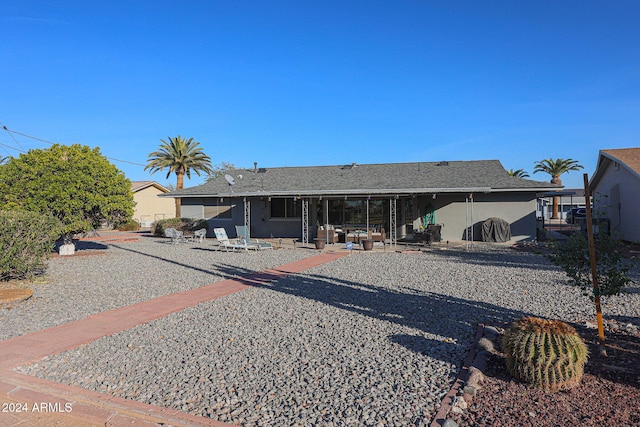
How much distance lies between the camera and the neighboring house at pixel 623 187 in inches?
671

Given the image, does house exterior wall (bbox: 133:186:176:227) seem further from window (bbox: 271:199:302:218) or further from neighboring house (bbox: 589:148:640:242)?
neighboring house (bbox: 589:148:640:242)

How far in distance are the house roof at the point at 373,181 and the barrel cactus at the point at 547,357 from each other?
13490 mm

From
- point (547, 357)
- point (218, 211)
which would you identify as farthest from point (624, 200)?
point (218, 211)

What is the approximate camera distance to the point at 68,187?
14172 millimetres

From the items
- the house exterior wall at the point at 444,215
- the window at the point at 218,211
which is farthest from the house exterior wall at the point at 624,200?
the window at the point at 218,211

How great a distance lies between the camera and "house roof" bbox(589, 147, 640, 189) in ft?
54.6

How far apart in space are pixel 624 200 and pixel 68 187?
908 inches

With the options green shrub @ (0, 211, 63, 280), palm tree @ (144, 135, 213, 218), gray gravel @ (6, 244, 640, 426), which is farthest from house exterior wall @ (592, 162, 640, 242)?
palm tree @ (144, 135, 213, 218)

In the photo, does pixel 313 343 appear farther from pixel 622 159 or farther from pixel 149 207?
pixel 149 207

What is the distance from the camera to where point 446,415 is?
3416 millimetres

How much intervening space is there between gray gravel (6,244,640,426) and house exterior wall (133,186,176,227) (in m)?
32.8

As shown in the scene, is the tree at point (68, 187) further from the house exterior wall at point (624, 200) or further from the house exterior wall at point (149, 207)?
the house exterior wall at point (149, 207)

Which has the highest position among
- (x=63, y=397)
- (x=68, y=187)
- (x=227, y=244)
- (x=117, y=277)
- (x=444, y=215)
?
(x=68, y=187)

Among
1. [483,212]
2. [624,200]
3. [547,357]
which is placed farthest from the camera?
[483,212]
